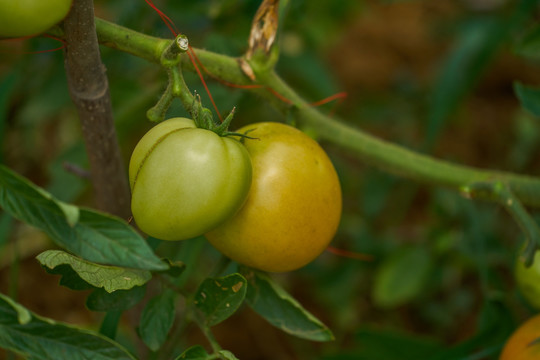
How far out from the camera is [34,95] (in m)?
1.40

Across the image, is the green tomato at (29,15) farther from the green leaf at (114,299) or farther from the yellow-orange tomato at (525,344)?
the yellow-orange tomato at (525,344)

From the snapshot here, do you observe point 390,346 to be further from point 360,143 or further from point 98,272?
point 98,272

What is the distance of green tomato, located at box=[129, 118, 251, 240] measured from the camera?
610mm

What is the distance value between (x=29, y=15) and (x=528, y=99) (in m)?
0.80

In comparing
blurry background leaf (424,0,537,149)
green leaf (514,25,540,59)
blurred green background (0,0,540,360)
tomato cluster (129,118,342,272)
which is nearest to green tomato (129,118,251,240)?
tomato cluster (129,118,342,272)

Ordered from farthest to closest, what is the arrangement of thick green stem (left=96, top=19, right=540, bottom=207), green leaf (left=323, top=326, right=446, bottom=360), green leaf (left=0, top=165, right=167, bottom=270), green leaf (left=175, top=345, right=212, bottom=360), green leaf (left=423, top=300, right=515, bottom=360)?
green leaf (left=323, top=326, right=446, bottom=360), green leaf (left=423, top=300, right=515, bottom=360), thick green stem (left=96, top=19, right=540, bottom=207), green leaf (left=175, top=345, right=212, bottom=360), green leaf (left=0, top=165, right=167, bottom=270)

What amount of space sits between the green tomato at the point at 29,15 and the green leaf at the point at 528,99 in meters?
0.74

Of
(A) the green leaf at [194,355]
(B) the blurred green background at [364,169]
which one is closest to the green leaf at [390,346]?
(B) the blurred green background at [364,169]

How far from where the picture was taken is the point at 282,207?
717 millimetres

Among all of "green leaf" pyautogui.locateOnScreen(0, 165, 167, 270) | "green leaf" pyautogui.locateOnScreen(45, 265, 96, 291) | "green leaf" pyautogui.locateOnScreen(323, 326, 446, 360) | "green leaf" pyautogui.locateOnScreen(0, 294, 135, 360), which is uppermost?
"green leaf" pyautogui.locateOnScreen(0, 165, 167, 270)

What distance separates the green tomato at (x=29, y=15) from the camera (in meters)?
0.56

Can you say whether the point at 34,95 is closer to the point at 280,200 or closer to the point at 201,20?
the point at 201,20

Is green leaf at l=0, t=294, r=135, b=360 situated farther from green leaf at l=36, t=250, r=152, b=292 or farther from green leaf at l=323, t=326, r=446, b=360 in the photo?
green leaf at l=323, t=326, r=446, b=360

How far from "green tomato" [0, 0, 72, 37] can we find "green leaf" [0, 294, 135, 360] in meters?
0.28
